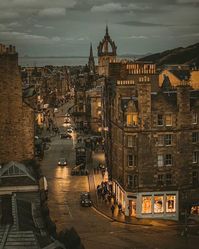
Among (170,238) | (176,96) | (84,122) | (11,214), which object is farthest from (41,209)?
(84,122)

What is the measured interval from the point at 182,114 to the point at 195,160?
15.9 ft

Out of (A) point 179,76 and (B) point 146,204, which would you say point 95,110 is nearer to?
(A) point 179,76

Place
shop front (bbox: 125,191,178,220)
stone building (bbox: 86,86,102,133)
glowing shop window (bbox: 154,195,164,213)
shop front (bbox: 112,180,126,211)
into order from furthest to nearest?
stone building (bbox: 86,86,102,133) → shop front (bbox: 112,180,126,211) → glowing shop window (bbox: 154,195,164,213) → shop front (bbox: 125,191,178,220)

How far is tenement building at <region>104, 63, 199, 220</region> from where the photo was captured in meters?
52.2

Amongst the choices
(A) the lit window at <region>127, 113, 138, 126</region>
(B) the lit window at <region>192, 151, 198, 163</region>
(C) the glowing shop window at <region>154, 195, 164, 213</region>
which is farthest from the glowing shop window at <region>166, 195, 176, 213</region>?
(A) the lit window at <region>127, 113, 138, 126</region>

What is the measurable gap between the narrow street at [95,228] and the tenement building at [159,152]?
377 centimetres

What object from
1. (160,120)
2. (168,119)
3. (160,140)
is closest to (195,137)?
(168,119)

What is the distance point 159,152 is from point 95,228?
973cm

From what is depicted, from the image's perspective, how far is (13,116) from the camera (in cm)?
5481

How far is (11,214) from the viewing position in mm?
36469

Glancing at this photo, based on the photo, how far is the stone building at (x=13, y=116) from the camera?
53.7 metres

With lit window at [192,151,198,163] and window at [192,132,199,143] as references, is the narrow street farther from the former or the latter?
window at [192,132,199,143]

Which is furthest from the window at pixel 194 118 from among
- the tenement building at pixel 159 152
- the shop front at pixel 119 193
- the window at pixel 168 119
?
the shop front at pixel 119 193

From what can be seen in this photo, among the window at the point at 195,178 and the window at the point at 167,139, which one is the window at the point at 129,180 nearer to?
the window at the point at 167,139
